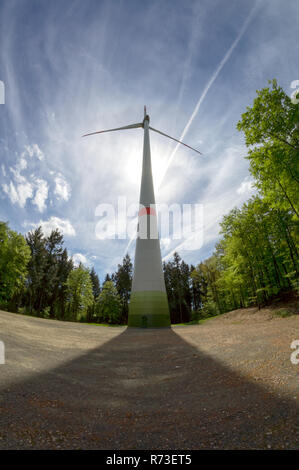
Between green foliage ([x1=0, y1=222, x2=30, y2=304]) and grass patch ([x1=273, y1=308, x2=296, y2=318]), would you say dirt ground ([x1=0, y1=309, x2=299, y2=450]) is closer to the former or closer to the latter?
grass patch ([x1=273, y1=308, x2=296, y2=318])

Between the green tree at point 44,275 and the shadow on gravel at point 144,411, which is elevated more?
the green tree at point 44,275

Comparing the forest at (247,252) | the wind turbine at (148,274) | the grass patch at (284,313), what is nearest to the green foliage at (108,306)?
the forest at (247,252)

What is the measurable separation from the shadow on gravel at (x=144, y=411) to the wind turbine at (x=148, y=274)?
46.5 feet

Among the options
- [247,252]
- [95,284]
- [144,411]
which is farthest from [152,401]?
[95,284]

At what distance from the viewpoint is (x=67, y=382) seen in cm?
452

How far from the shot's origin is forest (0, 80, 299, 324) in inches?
500

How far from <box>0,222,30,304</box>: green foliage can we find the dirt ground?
29.0m

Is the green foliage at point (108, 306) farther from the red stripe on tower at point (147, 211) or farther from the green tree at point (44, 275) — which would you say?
the red stripe on tower at point (147, 211)

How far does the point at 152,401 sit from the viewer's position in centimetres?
384

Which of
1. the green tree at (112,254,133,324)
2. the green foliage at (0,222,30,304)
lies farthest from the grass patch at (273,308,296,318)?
the green tree at (112,254,133,324)

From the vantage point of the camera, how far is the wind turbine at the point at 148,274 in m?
19.2

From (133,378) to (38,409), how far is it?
8.18 feet
